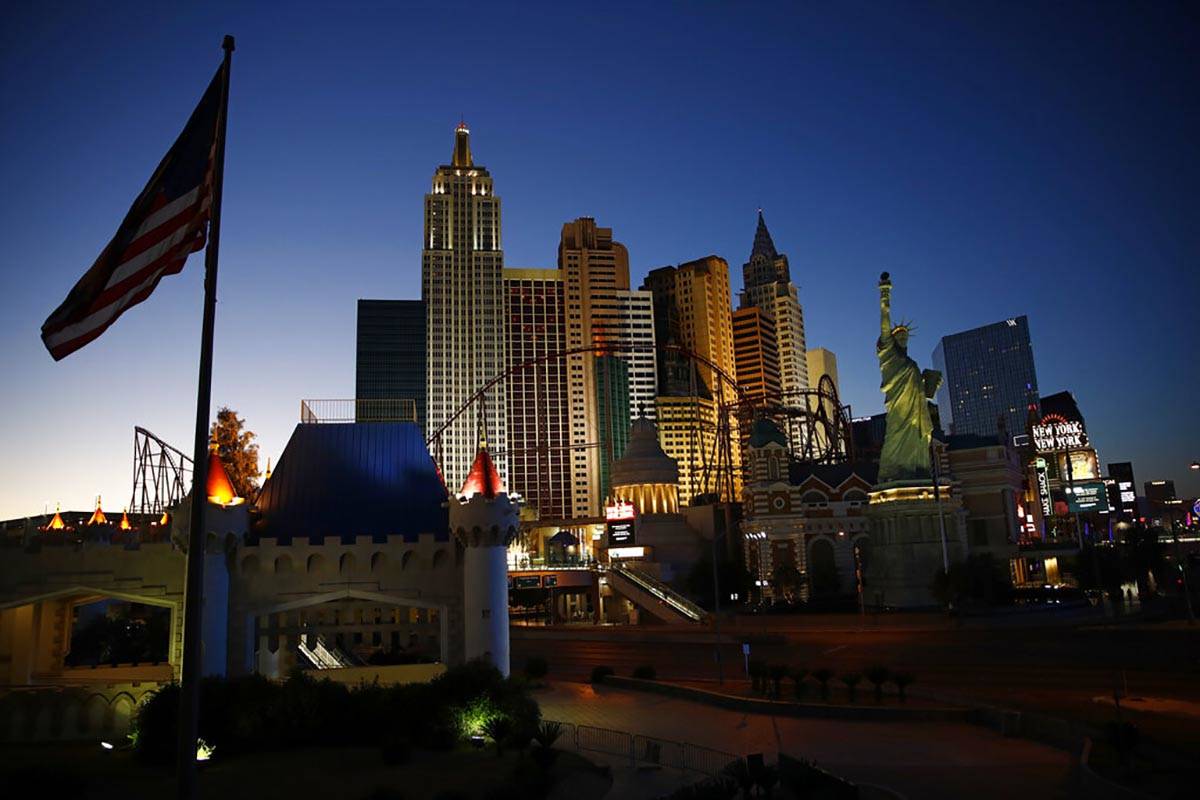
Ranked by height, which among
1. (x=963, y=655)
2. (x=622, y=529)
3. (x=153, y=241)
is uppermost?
(x=153, y=241)

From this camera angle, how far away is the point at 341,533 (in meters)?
30.3

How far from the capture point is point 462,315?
167000 millimetres

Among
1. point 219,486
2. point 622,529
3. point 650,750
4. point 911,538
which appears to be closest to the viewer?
point 650,750

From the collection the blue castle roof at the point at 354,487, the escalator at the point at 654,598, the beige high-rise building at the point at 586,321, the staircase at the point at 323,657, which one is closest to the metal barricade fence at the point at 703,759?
the blue castle roof at the point at 354,487

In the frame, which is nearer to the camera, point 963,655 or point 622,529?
point 963,655

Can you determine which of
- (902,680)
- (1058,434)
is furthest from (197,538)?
(1058,434)

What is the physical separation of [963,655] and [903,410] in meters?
38.3

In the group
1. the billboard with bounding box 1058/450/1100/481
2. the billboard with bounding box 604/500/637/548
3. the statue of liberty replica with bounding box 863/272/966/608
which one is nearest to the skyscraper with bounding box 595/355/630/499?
the billboard with bounding box 1058/450/1100/481

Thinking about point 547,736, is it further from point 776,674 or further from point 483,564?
point 776,674

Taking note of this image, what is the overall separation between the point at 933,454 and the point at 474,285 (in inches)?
4374

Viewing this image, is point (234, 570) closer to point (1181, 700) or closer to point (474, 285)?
point (1181, 700)

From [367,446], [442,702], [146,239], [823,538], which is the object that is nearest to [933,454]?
[823,538]

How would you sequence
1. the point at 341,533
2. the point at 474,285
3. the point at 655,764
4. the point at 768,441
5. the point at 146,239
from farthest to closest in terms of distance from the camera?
the point at 474,285 < the point at 768,441 < the point at 341,533 < the point at 655,764 < the point at 146,239

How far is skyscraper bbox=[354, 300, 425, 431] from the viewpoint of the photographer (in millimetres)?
166250
